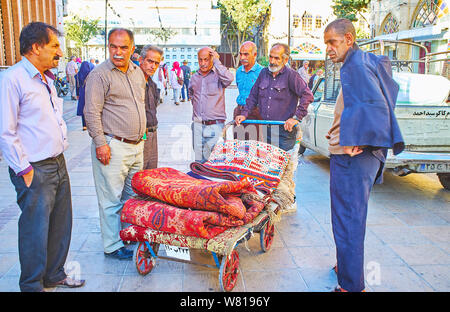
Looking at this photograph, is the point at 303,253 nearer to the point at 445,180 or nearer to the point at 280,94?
the point at 280,94

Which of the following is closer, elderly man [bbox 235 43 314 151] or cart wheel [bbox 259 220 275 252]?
cart wheel [bbox 259 220 275 252]

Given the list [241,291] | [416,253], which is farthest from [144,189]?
[416,253]

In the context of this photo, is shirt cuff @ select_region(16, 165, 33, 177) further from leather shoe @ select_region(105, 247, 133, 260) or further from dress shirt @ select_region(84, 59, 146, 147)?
leather shoe @ select_region(105, 247, 133, 260)

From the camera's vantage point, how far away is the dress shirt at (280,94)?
15.8 ft

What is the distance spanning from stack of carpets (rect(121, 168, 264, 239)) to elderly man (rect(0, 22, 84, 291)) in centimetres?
61

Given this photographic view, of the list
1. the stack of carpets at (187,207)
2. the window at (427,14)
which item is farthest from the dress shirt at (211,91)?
the window at (427,14)

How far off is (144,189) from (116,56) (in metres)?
1.22

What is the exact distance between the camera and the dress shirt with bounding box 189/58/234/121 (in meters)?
5.26

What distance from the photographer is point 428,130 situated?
547 centimetres

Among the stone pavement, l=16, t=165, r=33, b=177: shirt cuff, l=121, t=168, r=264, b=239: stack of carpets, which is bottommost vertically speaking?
the stone pavement

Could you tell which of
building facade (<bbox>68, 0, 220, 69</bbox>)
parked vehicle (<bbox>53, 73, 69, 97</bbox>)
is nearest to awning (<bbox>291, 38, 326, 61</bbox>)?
building facade (<bbox>68, 0, 220, 69</bbox>)

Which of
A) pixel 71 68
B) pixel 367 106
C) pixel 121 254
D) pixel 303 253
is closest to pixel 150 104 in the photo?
pixel 121 254

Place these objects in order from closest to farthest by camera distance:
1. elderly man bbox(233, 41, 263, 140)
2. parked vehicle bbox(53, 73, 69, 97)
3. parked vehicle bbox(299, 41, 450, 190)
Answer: elderly man bbox(233, 41, 263, 140) → parked vehicle bbox(299, 41, 450, 190) → parked vehicle bbox(53, 73, 69, 97)

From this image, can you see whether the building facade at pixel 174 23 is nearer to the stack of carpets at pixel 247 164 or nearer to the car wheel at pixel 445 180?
the car wheel at pixel 445 180
